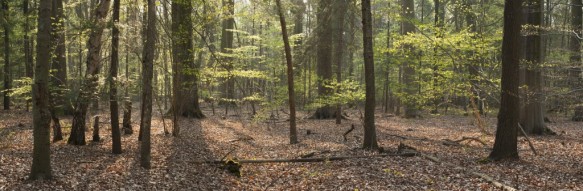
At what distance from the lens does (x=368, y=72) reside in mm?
11617

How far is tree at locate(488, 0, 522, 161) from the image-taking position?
375 inches

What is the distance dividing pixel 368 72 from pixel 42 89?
323 inches

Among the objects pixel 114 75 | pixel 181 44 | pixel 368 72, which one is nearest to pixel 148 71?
pixel 114 75

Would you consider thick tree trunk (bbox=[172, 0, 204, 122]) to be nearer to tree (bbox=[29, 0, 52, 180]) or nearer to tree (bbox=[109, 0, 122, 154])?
tree (bbox=[109, 0, 122, 154])


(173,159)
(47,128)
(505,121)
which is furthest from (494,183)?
(47,128)

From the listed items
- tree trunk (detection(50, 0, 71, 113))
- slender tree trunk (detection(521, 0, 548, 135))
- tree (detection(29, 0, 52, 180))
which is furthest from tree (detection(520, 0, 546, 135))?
tree trunk (detection(50, 0, 71, 113))

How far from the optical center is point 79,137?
11.5 m

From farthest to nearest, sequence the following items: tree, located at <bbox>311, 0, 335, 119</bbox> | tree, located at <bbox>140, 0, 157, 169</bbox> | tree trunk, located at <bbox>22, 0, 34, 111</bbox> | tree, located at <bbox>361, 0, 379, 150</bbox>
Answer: tree trunk, located at <bbox>22, 0, 34, 111</bbox> < tree, located at <bbox>311, 0, 335, 119</bbox> < tree, located at <bbox>361, 0, 379, 150</bbox> < tree, located at <bbox>140, 0, 157, 169</bbox>

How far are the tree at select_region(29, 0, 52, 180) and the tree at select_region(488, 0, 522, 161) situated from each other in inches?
391

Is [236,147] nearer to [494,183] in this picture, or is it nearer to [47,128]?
[47,128]

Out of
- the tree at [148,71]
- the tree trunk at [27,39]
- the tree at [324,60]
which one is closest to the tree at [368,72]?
the tree at [148,71]

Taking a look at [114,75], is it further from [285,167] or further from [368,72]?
[368,72]

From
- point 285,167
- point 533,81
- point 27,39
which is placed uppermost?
point 27,39

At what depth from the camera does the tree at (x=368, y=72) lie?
1137 cm
